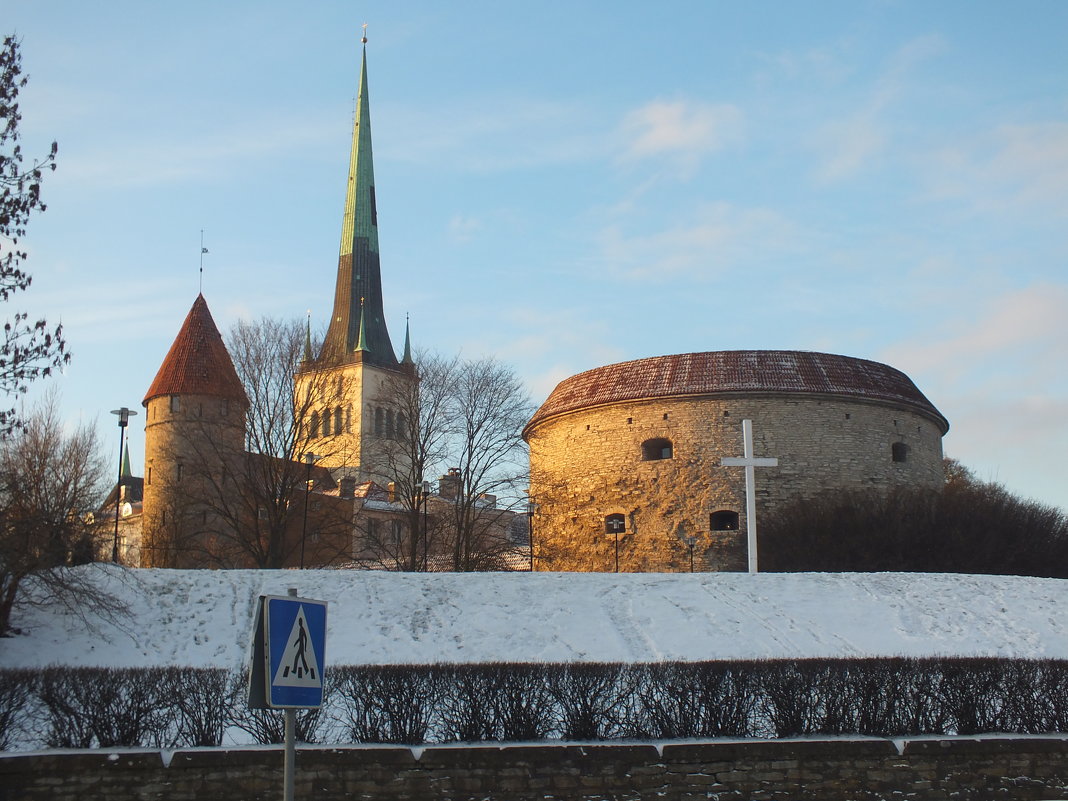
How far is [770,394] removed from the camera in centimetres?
2833

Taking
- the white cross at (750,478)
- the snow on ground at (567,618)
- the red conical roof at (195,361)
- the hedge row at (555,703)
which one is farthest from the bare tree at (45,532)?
the red conical roof at (195,361)

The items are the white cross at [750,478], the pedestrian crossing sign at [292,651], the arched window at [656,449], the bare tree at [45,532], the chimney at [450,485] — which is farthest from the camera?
the chimney at [450,485]

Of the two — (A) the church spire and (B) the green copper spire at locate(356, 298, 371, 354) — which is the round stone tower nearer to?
(A) the church spire

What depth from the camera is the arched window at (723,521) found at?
2794 centimetres

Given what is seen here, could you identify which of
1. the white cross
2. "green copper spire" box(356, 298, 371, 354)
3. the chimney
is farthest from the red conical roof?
"green copper spire" box(356, 298, 371, 354)

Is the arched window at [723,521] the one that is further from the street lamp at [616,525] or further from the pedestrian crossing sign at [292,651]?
the pedestrian crossing sign at [292,651]

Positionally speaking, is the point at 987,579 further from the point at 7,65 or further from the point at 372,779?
the point at 7,65

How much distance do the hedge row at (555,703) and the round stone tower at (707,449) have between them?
57.4 ft

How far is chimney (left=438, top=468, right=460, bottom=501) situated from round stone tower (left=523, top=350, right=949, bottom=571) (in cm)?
208

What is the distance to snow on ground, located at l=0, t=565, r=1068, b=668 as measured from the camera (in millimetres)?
16219

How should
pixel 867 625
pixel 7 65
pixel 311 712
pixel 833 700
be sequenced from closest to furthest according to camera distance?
1. pixel 311 712
2. pixel 833 700
3. pixel 7 65
4. pixel 867 625

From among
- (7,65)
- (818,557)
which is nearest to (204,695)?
(7,65)

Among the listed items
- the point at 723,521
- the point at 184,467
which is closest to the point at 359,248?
the point at 184,467

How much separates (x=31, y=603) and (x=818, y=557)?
1653cm
